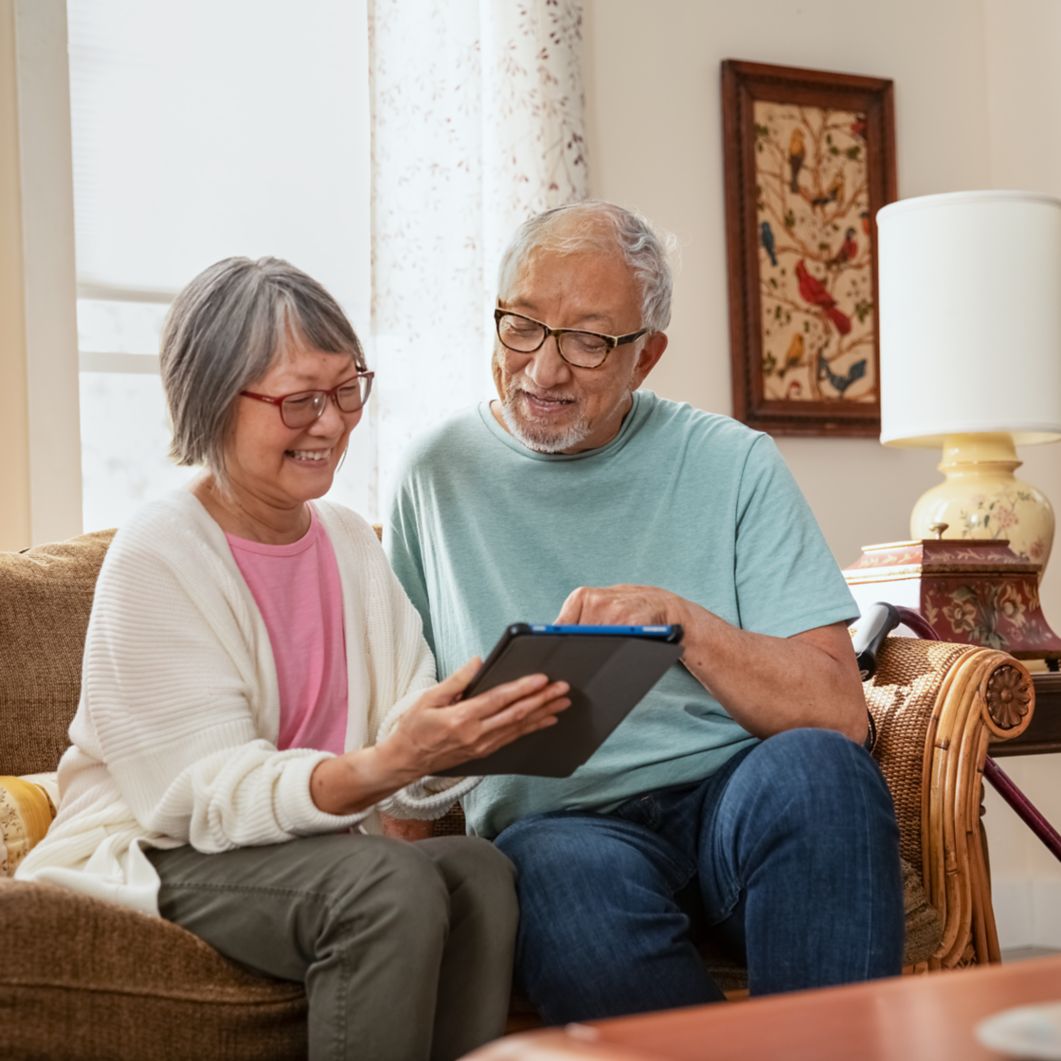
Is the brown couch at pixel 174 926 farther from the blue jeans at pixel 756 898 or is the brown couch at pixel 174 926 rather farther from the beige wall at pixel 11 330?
the beige wall at pixel 11 330

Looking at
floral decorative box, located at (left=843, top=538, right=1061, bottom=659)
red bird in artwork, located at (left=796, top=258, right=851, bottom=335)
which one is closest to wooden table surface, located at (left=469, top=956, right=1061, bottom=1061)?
floral decorative box, located at (left=843, top=538, right=1061, bottom=659)

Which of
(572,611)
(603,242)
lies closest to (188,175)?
(603,242)

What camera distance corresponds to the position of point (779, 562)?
5.86 feet

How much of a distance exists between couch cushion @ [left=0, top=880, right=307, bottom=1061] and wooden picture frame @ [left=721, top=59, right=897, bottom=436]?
6.98ft

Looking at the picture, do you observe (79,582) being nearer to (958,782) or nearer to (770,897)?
(770,897)

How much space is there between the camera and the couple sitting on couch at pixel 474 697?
1397mm

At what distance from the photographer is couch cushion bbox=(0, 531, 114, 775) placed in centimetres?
183

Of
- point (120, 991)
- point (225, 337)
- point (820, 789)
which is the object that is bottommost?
point (120, 991)

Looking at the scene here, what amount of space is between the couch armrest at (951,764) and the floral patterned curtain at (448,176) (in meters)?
1.19

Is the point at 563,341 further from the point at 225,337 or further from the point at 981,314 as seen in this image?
the point at 981,314

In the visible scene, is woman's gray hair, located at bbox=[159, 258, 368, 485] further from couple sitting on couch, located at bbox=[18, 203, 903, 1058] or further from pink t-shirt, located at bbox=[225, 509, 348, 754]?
pink t-shirt, located at bbox=[225, 509, 348, 754]

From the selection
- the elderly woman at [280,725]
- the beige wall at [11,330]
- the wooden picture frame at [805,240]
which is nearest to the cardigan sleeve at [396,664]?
the elderly woman at [280,725]

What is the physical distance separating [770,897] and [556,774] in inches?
9.8

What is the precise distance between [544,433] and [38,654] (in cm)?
68
